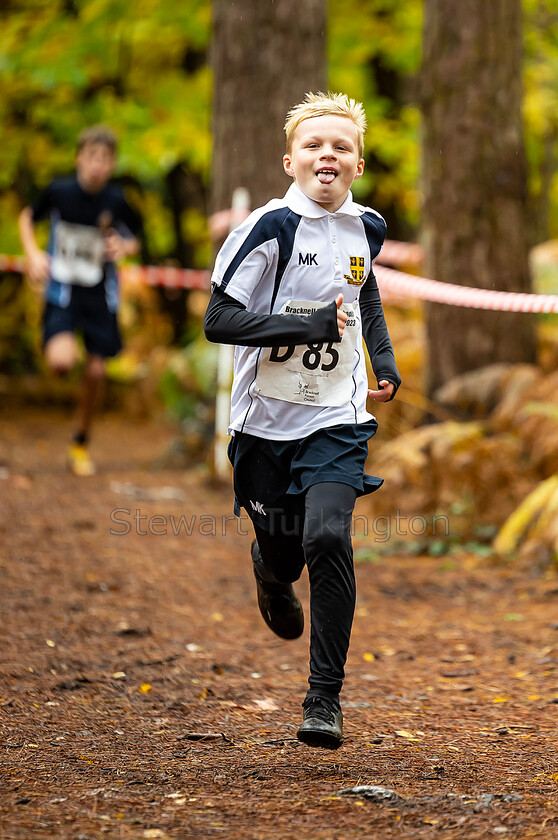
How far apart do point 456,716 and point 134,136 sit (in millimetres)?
10000

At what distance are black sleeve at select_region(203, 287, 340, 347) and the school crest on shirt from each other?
0.20m

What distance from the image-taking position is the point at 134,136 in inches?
490

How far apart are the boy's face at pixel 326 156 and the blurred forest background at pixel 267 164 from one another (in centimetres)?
333

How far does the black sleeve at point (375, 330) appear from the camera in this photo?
3373mm

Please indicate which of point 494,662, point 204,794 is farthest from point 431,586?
point 204,794

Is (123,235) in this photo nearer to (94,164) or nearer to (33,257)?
(94,164)

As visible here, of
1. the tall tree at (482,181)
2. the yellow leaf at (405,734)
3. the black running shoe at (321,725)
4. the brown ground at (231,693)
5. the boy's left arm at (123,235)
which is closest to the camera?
the brown ground at (231,693)

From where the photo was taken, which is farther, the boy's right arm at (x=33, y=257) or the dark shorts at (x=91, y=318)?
the dark shorts at (x=91, y=318)

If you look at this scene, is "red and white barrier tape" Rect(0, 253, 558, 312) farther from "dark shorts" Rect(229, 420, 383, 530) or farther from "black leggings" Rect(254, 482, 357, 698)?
"black leggings" Rect(254, 482, 357, 698)

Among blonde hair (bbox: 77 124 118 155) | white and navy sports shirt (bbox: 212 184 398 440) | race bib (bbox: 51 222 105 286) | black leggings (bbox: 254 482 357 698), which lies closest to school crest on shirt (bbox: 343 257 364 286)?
white and navy sports shirt (bbox: 212 184 398 440)

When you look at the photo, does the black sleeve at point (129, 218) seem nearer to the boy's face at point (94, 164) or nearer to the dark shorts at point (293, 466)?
the boy's face at point (94, 164)

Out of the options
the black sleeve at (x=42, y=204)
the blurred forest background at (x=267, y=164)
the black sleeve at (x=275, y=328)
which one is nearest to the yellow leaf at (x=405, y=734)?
the black sleeve at (x=275, y=328)

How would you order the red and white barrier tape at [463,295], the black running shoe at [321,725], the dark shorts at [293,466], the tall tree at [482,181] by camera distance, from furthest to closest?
the tall tree at [482,181]
the red and white barrier tape at [463,295]
the dark shorts at [293,466]
the black running shoe at [321,725]

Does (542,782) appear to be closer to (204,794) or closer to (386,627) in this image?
(204,794)
